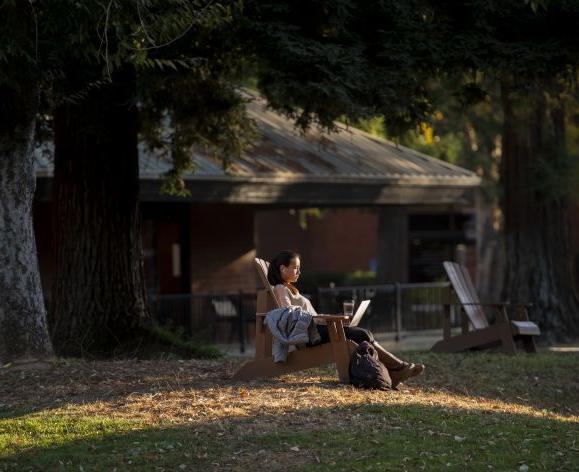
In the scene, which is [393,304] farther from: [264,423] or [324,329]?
[264,423]

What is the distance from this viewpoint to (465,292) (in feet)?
55.7

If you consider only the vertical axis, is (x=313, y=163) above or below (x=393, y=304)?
above

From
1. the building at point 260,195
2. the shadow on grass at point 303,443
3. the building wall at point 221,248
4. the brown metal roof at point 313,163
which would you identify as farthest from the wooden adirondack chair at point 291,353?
the building wall at point 221,248

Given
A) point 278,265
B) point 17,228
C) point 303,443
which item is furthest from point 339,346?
point 17,228

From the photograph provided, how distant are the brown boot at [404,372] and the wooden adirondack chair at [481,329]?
4.58 m

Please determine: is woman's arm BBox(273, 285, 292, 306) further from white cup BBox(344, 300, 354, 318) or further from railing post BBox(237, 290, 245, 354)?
railing post BBox(237, 290, 245, 354)

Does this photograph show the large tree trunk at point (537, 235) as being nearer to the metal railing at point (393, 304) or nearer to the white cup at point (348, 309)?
the metal railing at point (393, 304)

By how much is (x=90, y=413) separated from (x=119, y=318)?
216 inches

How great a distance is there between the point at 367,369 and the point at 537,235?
1312 centimetres

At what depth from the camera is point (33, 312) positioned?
12.7 m

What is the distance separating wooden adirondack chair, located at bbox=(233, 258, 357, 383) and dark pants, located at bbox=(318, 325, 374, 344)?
10cm

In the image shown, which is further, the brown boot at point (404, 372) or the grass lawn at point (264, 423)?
the brown boot at point (404, 372)

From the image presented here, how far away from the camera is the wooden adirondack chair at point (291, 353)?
11281 mm

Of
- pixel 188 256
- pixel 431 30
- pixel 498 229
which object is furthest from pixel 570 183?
pixel 498 229
